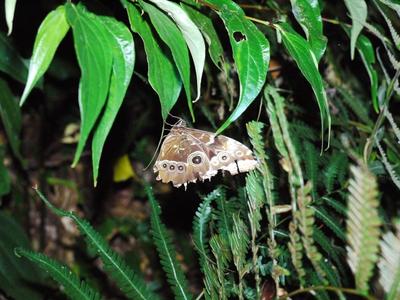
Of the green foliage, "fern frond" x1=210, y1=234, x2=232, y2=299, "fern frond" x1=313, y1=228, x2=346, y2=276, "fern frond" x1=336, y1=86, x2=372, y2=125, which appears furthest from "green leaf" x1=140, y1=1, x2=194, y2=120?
"fern frond" x1=336, y1=86, x2=372, y2=125

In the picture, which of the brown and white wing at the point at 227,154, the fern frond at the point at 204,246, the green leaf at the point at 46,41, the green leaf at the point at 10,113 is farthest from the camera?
the green leaf at the point at 10,113

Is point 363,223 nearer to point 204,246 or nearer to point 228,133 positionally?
point 204,246

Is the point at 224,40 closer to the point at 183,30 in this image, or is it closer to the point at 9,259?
the point at 183,30

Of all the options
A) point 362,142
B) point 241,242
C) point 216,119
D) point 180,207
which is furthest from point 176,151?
point 180,207

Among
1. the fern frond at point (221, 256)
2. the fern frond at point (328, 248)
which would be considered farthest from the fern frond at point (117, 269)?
the fern frond at point (328, 248)

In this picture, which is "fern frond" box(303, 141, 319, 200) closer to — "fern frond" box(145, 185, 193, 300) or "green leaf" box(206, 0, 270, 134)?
"fern frond" box(145, 185, 193, 300)

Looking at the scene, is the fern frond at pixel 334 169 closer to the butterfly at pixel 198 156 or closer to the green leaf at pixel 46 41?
the butterfly at pixel 198 156

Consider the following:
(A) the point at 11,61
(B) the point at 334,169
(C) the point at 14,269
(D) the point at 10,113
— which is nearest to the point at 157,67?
(B) the point at 334,169
